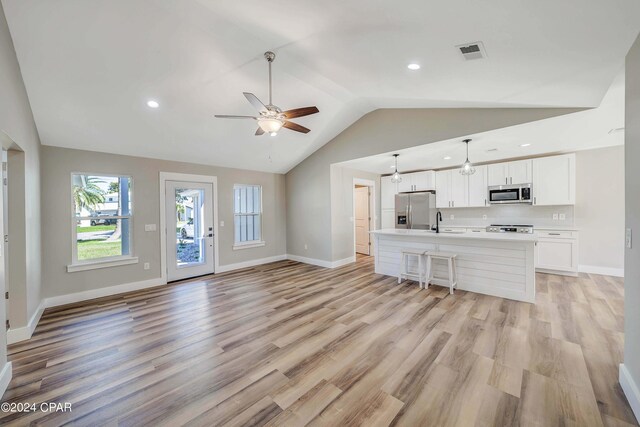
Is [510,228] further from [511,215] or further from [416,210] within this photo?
[416,210]

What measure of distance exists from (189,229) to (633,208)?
6023 millimetres

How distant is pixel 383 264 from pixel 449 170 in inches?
117

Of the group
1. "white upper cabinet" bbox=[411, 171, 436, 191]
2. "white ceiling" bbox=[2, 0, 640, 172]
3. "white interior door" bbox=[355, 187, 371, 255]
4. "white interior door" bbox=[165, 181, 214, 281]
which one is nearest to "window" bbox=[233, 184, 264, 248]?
"white interior door" bbox=[165, 181, 214, 281]

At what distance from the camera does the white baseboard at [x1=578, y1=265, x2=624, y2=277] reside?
15.1 feet

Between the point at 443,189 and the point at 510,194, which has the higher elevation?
the point at 443,189

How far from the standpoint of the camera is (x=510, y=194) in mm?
5289

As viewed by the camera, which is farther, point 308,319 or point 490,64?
point 308,319

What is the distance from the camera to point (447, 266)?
14.2 ft

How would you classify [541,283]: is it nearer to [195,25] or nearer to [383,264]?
[383,264]

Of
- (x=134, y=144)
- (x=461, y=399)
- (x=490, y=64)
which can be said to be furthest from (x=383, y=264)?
(x=134, y=144)

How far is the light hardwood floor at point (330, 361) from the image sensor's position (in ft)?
5.57

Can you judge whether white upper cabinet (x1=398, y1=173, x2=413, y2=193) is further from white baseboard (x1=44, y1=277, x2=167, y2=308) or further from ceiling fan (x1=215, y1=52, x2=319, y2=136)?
white baseboard (x1=44, y1=277, x2=167, y2=308)

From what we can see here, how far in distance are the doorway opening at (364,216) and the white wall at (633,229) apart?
518 centimetres

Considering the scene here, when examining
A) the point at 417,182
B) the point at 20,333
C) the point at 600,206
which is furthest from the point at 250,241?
the point at 600,206
